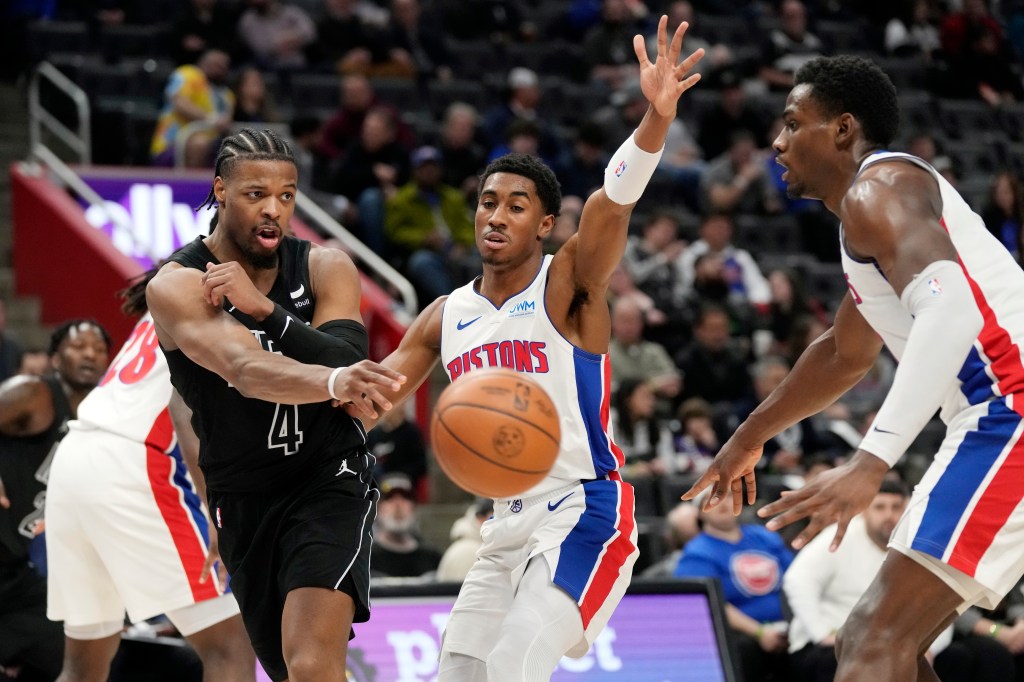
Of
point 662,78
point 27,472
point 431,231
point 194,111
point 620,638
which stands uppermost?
point 662,78

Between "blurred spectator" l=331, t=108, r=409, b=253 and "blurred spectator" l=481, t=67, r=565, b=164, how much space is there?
3.68ft

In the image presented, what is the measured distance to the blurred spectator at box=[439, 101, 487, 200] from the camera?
13.9 m

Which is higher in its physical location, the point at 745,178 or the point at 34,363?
the point at 745,178

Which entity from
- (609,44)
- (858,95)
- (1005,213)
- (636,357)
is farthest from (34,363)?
(609,44)

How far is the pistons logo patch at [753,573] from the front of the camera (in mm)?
8789

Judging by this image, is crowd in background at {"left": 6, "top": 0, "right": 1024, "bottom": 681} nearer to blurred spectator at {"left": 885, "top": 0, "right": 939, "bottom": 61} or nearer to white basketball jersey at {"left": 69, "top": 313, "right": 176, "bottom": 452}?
blurred spectator at {"left": 885, "top": 0, "right": 939, "bottom": 61}

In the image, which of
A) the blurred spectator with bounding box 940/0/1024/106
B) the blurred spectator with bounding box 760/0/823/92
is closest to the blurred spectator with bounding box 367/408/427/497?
the blurred spectator with bounding box 760/0/823/92

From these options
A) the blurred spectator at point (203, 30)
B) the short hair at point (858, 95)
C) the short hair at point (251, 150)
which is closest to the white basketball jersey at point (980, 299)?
the short hair at point (858, 95)

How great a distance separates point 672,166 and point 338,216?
158 inches

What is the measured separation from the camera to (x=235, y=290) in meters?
4.86

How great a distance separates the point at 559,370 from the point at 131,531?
7.44 ft

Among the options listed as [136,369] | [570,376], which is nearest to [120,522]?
[136,369]

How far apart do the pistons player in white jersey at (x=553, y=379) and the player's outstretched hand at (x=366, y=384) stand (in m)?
Answer: 0.44

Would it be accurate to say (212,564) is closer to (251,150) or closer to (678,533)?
(251,150)
